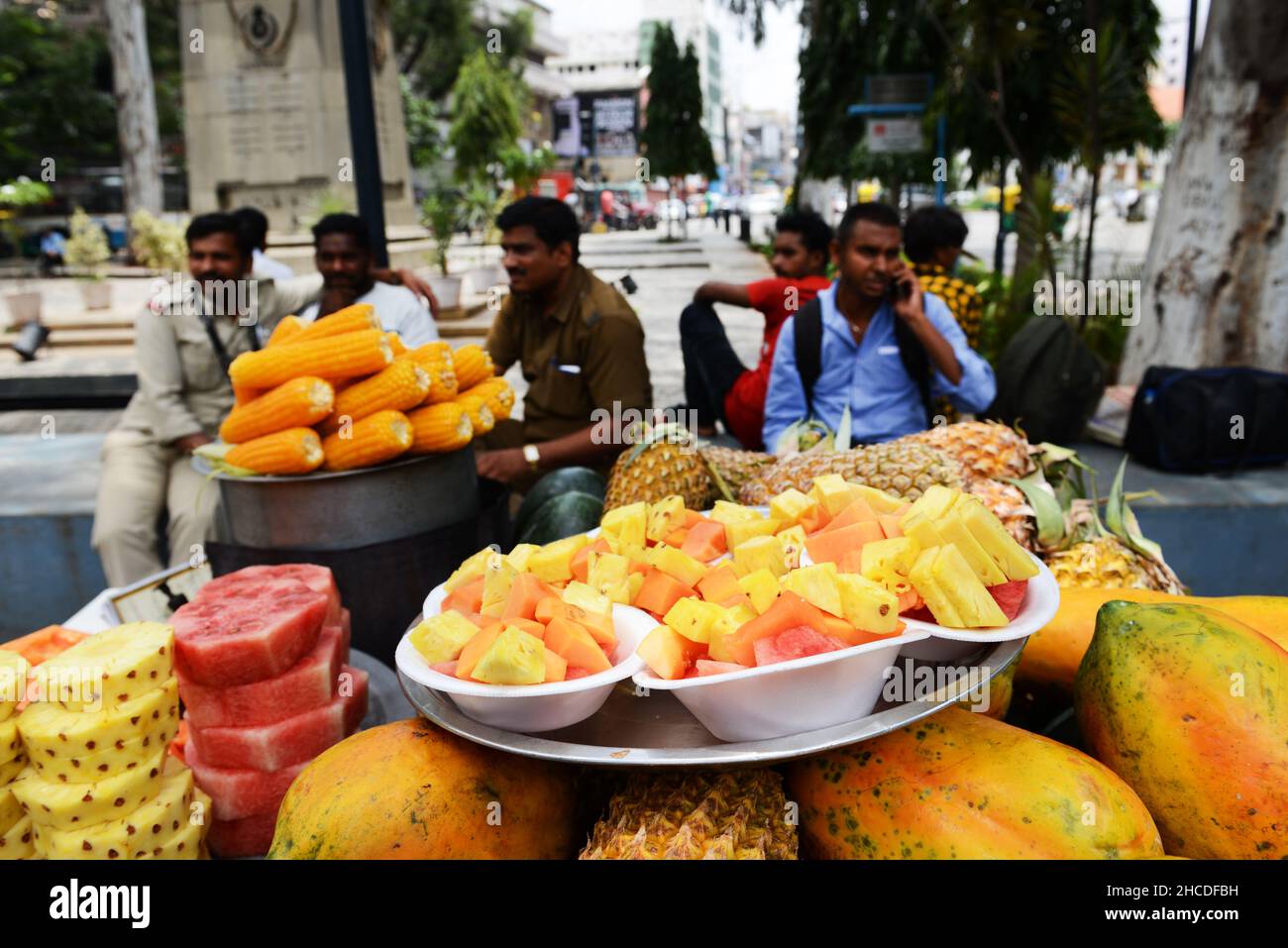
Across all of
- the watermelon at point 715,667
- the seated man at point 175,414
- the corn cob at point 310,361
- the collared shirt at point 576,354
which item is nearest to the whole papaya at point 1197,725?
the watermelon at point 715,667

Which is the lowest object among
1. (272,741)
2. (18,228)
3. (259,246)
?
(272,741)

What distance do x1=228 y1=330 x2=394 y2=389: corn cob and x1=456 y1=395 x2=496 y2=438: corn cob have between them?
384mm

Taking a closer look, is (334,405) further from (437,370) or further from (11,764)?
(11,764)

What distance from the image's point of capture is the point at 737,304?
5.93 metres

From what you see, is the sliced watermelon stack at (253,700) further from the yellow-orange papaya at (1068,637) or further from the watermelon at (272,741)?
the yellow-orange papaya at (1068,637)

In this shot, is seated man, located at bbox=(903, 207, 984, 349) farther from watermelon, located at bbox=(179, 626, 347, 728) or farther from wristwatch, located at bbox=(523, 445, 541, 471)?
watermelon, located at bbox=(179, 626, 347, 728)

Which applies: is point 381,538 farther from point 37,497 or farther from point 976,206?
point 976,206

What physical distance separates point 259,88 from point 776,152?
146676 mm

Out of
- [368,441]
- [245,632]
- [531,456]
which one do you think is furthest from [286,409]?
[531,456]

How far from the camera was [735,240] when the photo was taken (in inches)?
1326

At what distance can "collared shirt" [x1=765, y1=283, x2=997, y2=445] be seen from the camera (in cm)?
413

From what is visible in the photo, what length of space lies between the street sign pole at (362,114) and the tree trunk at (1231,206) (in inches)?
213

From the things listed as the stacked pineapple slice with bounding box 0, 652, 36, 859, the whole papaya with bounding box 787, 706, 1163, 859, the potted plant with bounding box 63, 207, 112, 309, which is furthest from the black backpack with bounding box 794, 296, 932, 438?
the potted plant with bounding box 63, 207, 112, 309

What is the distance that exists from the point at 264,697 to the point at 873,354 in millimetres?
3101
